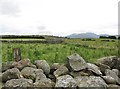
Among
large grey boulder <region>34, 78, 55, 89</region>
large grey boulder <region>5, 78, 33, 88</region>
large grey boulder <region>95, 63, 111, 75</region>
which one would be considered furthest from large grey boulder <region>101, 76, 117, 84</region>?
large grey boulder <region>5, 78, 33, 88</region>

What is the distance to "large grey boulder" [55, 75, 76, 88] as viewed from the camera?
472 inches

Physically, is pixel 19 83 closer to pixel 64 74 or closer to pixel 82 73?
pixel 64 74

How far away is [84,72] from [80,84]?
1509 mm

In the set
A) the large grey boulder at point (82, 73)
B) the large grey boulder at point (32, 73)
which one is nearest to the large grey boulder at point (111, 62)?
the large grey boulder at point (82, 73)

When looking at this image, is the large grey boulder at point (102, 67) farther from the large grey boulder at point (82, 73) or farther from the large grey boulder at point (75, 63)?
the large grey boulder at point (75, 63)

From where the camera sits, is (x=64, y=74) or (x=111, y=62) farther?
(x=111, y=62)

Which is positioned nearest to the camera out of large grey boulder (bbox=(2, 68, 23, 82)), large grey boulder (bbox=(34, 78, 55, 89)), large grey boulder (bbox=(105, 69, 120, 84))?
large grey boulder (bbox=(34, 78, 55, 89))

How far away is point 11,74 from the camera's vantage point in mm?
13039

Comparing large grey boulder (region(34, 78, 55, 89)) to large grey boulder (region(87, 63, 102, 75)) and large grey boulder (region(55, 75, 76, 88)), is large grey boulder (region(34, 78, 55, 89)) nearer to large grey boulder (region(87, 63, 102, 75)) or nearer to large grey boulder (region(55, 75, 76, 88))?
large grey boulder (region(55, 75, 76, 88))

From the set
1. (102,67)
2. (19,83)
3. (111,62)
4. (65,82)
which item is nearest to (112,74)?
(102,67)

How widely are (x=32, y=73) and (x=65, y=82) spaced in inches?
71.9

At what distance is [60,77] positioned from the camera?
41.2 ft

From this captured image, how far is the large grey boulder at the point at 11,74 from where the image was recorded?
1292 centimetres

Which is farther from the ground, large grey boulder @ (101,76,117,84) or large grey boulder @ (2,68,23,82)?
large grey boulder @ (2,68,23,82)
